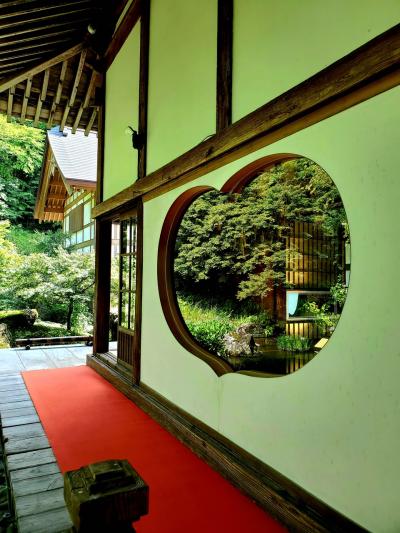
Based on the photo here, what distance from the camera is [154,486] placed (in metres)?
2.49

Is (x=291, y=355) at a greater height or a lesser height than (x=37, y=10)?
lesser

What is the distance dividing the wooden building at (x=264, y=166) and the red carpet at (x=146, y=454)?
11 cm

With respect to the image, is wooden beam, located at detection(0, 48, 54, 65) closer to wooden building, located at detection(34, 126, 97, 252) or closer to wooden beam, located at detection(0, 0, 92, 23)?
wooden beam, located at detection(0, 0, 92, 23)

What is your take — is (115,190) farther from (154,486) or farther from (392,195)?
(392,195)

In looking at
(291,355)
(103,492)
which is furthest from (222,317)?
(103,492)

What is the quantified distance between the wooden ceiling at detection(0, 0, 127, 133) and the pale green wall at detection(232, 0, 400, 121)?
2704 millimetres

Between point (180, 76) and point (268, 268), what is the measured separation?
22.2 feet

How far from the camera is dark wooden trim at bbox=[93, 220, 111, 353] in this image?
5.98m

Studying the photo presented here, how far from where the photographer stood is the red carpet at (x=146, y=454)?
7.02 ft

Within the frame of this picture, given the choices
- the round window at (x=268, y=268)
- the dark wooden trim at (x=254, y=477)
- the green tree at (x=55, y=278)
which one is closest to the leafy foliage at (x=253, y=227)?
the round window at (x=268, y=268)

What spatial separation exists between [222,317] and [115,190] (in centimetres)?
575

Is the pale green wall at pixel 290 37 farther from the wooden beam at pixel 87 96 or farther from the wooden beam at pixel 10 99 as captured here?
the wooden beam at pixel 10 99

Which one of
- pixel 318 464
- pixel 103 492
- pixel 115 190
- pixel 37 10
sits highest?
pixel 37 10

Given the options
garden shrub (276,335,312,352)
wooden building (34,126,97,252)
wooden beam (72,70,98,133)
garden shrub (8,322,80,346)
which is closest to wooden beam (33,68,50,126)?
wooden beam (72,70,98,133)
